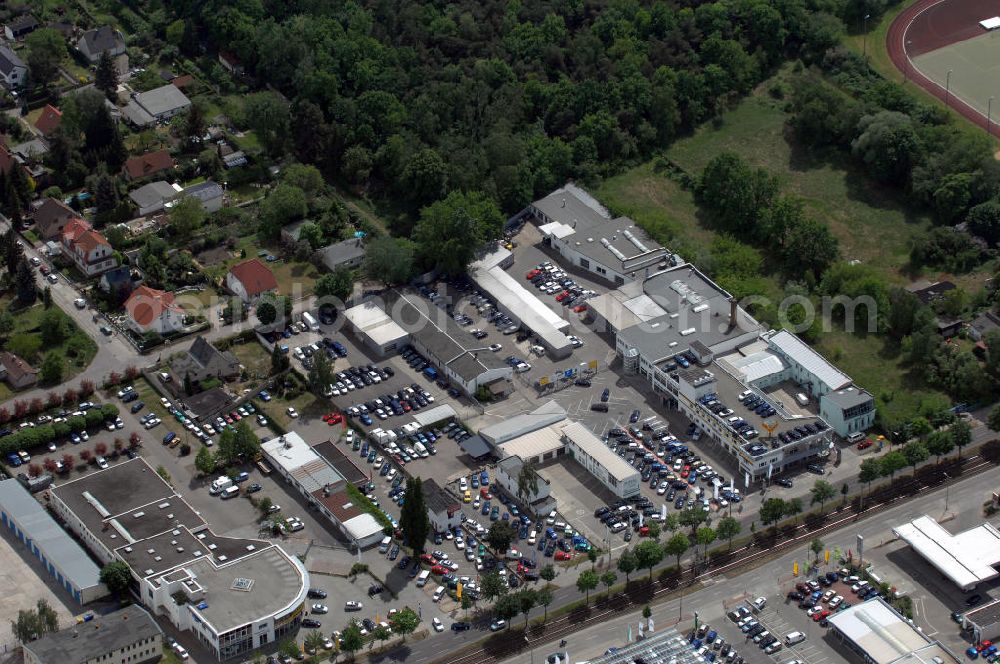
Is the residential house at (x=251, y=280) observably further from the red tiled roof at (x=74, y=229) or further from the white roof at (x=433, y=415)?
the white roof at (x=433, y=415)

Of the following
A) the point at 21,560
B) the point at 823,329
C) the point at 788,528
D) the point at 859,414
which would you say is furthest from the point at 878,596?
the point at 21,560

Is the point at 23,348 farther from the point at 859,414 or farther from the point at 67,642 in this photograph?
the point at 859,414

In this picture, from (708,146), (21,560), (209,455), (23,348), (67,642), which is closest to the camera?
(67,642)

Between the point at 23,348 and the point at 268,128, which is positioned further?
the point at 268,128

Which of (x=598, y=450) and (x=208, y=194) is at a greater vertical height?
(x=208, y=194)

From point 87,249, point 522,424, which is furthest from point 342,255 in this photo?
point 522,424

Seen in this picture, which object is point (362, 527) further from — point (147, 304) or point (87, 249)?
point (87, 249)
